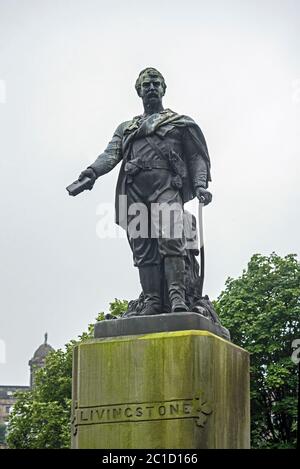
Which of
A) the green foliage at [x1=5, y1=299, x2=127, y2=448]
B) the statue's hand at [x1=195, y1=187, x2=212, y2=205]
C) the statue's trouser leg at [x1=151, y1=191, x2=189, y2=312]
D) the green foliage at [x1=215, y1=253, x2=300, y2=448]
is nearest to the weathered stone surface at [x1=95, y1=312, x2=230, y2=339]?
the statue's trouser leg at [x1=151, y1=191, x2=189, y2=312]

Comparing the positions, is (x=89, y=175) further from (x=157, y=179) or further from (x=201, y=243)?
(x=201, y=243)

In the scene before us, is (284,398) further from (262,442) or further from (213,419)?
(213,419)

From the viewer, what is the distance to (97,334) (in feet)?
43.1

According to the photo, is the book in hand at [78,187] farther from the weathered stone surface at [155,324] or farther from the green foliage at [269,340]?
the green foliage at [269,340]

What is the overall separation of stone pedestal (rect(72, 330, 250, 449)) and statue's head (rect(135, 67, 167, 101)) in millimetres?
3167

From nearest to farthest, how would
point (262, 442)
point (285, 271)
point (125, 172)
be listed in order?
point (125, 172), point (262, 442), point (285, 271)

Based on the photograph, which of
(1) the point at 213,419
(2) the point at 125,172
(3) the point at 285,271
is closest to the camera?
(1) the point at 213,419

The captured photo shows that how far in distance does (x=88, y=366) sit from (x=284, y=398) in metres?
24.8

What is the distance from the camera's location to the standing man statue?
13344 mm

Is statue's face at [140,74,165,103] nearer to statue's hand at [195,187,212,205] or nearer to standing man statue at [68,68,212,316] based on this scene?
standing man statue at [68,68,212,316]

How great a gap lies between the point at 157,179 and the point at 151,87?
1.19 meters

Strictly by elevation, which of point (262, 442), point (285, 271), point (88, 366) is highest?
point (285, 271)

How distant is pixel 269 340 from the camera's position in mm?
Result: 37438

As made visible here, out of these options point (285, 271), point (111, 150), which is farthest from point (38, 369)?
point (111, 150)
